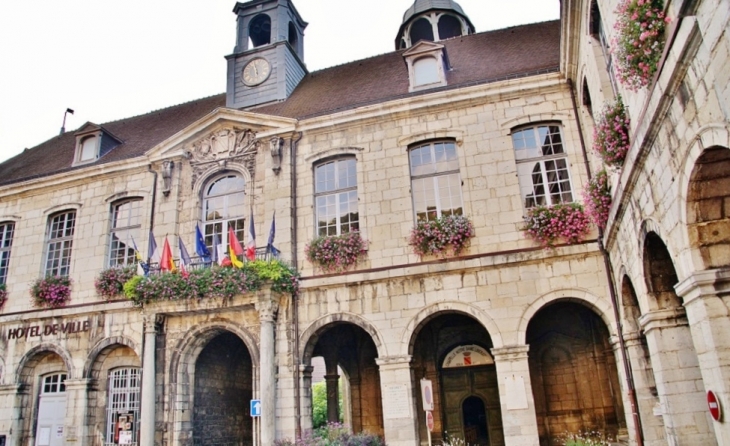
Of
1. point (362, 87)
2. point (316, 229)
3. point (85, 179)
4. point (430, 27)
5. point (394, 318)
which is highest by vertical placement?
point (430, 27)

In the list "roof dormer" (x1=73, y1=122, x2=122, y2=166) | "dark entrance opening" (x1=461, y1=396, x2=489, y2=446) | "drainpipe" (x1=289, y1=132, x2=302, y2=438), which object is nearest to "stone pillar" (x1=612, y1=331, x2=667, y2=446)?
"dark entrance opening" (x1=461, y1=396, x2=489, y2=446)

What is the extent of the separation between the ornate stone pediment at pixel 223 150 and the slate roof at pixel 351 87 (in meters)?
1.08

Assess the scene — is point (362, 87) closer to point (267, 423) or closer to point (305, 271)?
point (305, 271)

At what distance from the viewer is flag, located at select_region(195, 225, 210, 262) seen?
10594 millimetres

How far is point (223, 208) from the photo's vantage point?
11633 millimetres

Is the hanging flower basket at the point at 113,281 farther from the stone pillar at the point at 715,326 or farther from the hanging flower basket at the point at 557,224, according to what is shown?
the stone pillar at the point at 715,326

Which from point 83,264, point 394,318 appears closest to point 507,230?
point 394,318

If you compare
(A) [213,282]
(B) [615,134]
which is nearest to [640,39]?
(B) [615,134]

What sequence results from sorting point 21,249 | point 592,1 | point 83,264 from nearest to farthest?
1. point 592,1
2. point 83,264
3. point 21,249

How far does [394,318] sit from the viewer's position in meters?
9.56

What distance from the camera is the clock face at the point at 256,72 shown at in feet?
45.5

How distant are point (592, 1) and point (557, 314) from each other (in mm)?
6142

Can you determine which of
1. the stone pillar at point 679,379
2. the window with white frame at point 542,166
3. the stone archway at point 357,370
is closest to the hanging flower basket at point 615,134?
the stone pillar at point 679,379

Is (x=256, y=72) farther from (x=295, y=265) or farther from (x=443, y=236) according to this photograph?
(x=443, y=236)
